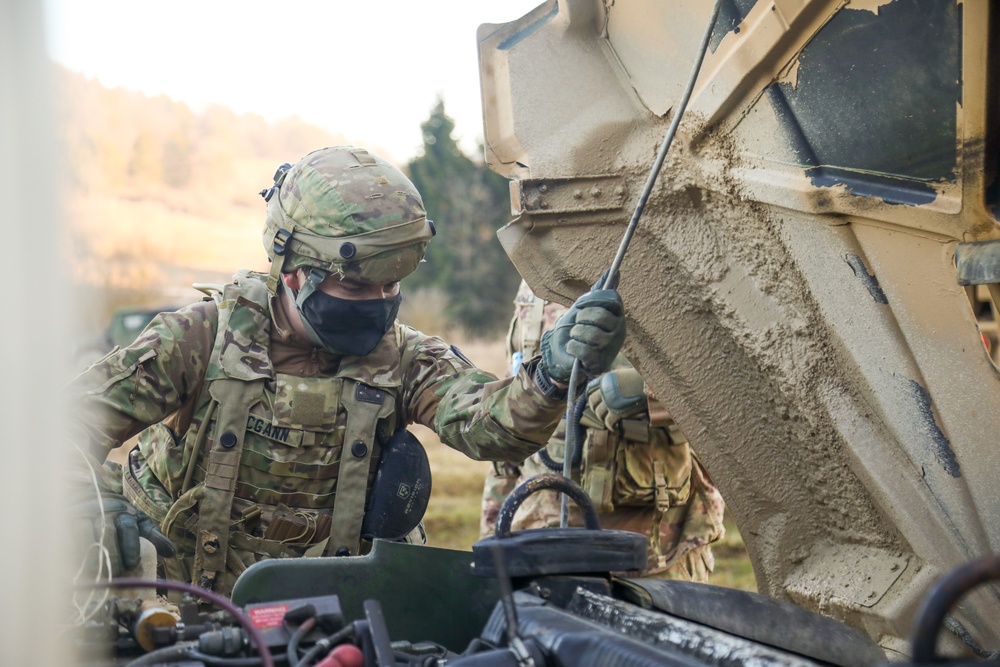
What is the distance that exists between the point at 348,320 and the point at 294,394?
25 cm

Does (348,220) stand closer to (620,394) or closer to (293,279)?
(293,279)

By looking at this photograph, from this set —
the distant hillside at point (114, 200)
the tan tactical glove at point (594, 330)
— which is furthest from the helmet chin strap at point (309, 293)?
the distant hillside at point (114, 200)

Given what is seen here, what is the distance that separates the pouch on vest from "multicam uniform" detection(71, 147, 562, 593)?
0.04 meters

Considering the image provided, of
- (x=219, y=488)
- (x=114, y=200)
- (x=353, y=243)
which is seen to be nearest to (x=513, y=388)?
(x=353, y=243)

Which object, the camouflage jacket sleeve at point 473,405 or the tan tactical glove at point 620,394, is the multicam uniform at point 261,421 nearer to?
the camouflage jacket sleeve at point 473,405

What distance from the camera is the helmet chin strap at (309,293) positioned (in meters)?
2.77

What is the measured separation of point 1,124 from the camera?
1.09 meters

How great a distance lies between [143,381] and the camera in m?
2.75

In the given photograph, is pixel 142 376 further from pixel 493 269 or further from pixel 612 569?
pixel 493 269

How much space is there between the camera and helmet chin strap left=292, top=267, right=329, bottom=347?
277 cm

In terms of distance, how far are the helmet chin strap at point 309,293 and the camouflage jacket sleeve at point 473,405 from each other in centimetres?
29

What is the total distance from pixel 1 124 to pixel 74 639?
0.71m

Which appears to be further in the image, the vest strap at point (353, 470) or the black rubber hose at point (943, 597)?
the vest strap at point (353, 470)

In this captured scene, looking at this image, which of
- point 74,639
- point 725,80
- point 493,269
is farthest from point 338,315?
point 493,269
